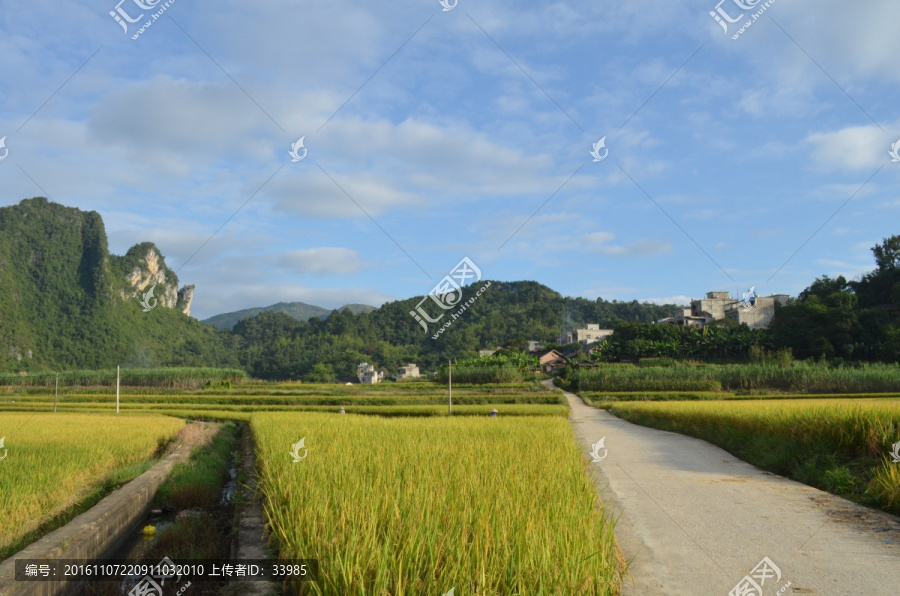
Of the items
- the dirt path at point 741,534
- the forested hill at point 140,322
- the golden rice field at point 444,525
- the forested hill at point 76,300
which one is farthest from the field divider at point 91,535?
the forested hill at point 76,300

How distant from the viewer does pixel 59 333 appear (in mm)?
63188

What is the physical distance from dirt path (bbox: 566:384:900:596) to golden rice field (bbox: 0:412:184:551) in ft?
19.6

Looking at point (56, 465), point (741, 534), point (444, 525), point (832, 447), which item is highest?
point (444, 525)

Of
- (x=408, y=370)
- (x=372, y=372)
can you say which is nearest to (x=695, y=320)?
(x=408, y=370)

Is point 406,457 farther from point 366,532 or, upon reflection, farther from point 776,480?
point 776,480

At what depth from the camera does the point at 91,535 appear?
5.62 m

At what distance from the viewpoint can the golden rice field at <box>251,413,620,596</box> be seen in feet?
9.69

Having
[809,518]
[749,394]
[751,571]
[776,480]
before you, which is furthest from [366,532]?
[749,394]

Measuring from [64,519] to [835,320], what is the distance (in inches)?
2190

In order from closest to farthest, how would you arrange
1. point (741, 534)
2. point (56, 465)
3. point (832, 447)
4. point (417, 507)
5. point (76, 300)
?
point (417, 507) < point (741, 534) < point (56, 465) < point (832, 447) < point (76, 300)

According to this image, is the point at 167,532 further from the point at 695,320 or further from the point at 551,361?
the point at 695,320

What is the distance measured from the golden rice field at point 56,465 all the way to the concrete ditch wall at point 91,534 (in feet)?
1.75

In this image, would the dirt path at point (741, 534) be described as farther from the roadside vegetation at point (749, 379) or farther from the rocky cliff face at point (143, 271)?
the rocky cliff face at point (143, 271)

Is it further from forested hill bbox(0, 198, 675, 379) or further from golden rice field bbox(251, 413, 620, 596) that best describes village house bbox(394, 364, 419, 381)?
golden rice field bbox(251, 413, 620, 596)
